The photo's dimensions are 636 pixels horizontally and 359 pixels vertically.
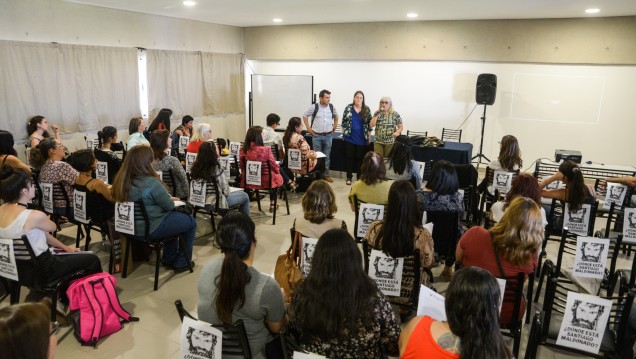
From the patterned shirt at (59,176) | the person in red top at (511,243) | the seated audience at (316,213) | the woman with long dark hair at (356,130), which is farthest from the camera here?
the woman with long dark hair at (356,130)

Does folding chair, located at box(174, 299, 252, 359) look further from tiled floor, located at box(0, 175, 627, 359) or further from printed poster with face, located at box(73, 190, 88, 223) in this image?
printed poster with face, located at box(73, 190, 88, 223)

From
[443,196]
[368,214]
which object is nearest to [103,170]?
[368,214]

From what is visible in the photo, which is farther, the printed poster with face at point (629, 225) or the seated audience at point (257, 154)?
the seated audience at point (257, 154)

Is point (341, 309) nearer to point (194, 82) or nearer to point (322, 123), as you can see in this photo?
point (322, 123)

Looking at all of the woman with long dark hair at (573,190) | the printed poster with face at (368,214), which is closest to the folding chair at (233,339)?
the printed poster with face at (368,214)

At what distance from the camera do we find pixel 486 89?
778cm

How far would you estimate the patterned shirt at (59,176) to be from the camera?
4.07m

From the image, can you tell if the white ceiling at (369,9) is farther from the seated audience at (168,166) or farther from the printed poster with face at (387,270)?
the printed poster with face at (387,270)

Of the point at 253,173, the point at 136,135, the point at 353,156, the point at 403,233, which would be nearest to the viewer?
the point at 403,233

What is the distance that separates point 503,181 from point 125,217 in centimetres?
346

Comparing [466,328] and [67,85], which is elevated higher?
[67,85]

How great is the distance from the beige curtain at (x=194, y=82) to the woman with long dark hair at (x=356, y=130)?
345 cm

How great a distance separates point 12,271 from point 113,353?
2.67 feet

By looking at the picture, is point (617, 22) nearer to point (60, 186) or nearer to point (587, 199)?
point (587, 199)
